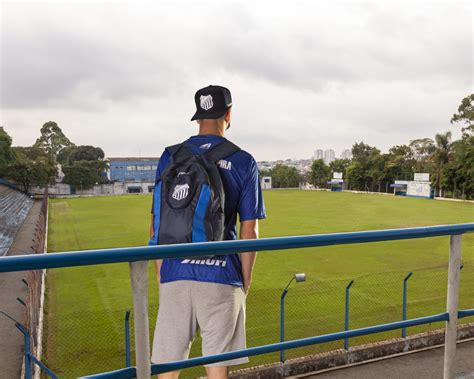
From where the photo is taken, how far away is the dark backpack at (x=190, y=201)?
166cm

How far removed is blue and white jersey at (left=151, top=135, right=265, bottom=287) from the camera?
1.70 m

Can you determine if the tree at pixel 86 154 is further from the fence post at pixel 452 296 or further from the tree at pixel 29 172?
the fence post at pixel 452 296

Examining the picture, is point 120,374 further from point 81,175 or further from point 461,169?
point 81,175

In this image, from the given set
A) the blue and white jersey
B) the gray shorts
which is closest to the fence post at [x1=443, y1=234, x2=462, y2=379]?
the blue and white jersey

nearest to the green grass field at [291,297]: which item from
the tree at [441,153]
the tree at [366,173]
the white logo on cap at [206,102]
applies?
the white logo on cap at [206,102]

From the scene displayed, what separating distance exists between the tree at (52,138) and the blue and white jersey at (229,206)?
114m

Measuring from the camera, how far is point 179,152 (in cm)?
179

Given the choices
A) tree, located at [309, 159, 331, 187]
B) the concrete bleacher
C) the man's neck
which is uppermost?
tree, located at [309, 159, 331, 187]

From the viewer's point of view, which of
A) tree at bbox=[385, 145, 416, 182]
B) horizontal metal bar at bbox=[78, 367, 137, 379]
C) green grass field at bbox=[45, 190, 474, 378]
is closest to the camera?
horizontal metal bar at bbox=[78, 367, 137, 379]

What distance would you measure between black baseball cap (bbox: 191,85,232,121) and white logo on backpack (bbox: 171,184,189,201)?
355 millimetres

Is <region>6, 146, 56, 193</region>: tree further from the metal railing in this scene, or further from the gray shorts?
the metal railing

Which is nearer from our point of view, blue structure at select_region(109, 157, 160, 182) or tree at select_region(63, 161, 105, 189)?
tree at select_region(63, 161, 105, 189)

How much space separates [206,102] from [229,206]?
46cm

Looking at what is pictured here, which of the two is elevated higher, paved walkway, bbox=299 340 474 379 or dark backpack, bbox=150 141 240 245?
dark backpack, bbox=150 141 240 245
